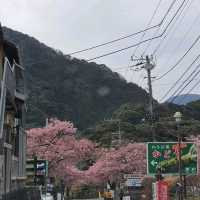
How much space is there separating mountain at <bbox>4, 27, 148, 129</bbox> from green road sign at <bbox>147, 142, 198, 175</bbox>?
4635 cm

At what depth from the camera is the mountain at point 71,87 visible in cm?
8725

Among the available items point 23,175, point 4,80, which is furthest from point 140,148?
point 4,80

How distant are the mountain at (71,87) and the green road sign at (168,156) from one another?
152ft

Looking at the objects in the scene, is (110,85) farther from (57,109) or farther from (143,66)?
(143,66)

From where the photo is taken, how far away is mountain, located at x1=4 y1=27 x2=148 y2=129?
286ft

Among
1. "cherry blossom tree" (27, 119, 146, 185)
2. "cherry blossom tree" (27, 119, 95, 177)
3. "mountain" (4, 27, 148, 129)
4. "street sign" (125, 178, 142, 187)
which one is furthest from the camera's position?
"mountain" (4, 27, 148, 129)

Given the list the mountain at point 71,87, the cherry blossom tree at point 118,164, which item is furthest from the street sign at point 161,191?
the mountain at point 71,87

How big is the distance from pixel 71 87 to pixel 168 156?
6920 centimetres

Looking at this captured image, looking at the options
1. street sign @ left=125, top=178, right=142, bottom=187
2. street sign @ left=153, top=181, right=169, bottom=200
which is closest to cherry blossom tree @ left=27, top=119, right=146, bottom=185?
street sign @ left=125, top=178, right=142, bottom=187

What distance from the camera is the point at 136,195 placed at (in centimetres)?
5194

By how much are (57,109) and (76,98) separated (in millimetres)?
11587

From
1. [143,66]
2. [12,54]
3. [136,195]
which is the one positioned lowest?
[136,195]

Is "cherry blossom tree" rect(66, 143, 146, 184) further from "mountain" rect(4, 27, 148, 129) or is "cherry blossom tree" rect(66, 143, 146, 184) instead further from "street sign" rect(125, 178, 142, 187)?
"street sign" rect(125, 178, 142, 187)

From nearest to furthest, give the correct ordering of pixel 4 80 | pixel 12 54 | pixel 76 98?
pixel 4 80 < pixel 12 54 < pixel 76 98
